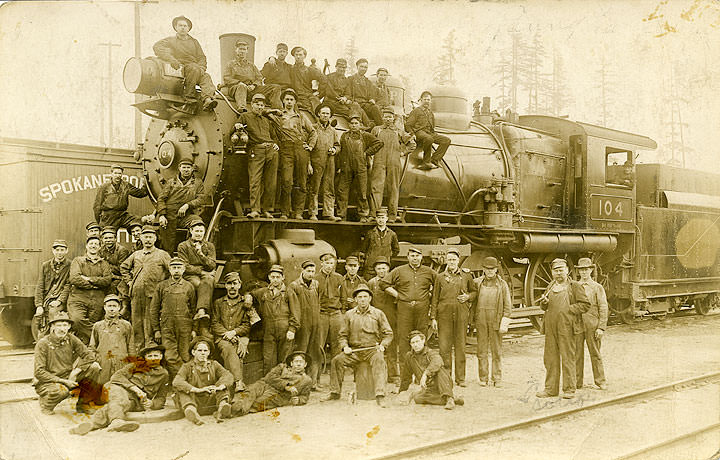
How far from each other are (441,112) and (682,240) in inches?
260

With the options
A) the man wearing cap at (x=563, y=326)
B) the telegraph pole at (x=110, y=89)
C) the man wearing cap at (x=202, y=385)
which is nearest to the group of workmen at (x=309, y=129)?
the telegraph pole at (x=110, y=89)

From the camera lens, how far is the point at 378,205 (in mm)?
8805

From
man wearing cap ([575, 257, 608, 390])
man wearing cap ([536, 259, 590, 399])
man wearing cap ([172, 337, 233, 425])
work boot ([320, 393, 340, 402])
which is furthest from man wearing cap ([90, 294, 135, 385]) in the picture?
man wearing cap ([575, 257, 608, 390])

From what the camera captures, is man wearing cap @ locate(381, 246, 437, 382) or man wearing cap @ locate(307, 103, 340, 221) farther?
man wearing cap @ locate(307, 103, 340, 221)

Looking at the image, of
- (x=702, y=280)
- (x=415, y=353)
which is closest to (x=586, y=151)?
(x=702, y=280)

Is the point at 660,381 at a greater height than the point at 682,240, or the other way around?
the point at 682,240

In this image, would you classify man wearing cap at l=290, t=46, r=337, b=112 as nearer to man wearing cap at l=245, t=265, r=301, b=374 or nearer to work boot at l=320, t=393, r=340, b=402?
man wearing cap at l=245, t=265, r=301, b=374

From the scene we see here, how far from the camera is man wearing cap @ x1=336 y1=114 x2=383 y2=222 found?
8516 mm

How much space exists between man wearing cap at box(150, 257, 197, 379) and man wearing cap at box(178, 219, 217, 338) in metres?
0.14

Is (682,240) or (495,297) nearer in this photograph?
(495,297)

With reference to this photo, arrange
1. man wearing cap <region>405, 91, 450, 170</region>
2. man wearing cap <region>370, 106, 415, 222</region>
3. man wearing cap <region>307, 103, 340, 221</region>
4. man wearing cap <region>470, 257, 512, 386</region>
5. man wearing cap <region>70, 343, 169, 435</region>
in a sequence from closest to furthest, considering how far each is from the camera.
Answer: man wearing cap <region>70, 343, 169, 435</region>, man wearing cap <region>470, 257, 512, 386</region>, man wearing cap <region>307, 103, 340, 221</region>, man wearing cap <region>370, 106, 415, 222</region>, man wearing cap <region>405, 91, 450, 170</region>

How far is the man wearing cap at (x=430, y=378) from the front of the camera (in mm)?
6773

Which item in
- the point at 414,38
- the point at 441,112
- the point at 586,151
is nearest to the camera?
the point at 414,38

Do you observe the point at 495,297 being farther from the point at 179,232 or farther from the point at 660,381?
the point at 179,232
